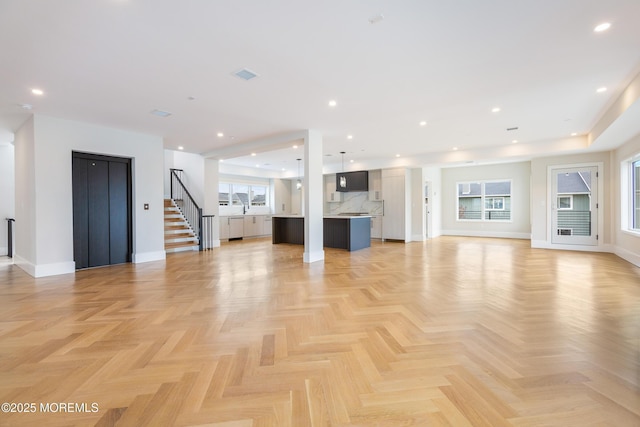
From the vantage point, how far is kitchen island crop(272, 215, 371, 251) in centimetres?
753

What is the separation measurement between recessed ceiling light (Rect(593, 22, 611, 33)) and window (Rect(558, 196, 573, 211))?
20.7ft

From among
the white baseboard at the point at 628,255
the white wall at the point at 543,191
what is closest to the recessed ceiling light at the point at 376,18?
the white baseboard at the point at 628,255

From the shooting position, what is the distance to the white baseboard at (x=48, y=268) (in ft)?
15.9

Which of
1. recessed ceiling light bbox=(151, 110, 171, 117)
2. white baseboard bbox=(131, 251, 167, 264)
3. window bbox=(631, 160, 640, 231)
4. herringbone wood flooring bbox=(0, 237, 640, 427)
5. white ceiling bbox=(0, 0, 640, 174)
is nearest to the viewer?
herringbone wood flooring bbox=(0, 237, 640, 427)

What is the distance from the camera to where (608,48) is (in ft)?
9.72

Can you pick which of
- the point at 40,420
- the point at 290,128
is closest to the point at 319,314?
the point at 40,420

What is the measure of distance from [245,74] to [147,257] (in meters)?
4.76

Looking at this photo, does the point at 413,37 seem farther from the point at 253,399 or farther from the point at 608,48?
the point at 253,399

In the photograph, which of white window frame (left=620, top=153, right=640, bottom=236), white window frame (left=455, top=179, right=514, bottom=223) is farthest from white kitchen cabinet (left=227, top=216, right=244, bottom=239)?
white window frame (left=620, top=153, right=640, bottom=236)

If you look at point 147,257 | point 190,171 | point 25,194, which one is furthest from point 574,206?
point 25,194

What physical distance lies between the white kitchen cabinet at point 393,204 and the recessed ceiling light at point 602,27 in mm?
6751

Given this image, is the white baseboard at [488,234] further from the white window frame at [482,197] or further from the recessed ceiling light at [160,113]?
the recessed ceiling light at [160,113]

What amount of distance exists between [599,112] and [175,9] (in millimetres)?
6611

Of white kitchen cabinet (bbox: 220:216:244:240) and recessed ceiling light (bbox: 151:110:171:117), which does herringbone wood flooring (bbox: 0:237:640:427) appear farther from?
white kitchen cabinet (bbox: 220:216:244:240)
